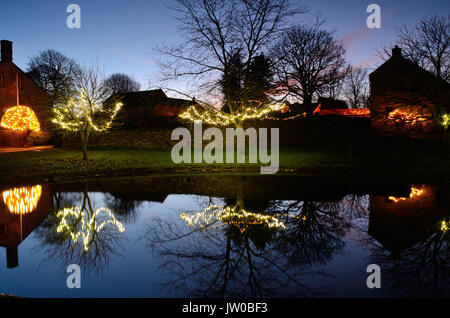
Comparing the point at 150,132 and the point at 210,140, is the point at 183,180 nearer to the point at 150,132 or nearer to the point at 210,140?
the point at 210,140

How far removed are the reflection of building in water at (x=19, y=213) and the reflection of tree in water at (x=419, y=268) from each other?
4.88 metres

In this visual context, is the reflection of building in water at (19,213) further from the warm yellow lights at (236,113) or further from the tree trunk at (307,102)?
the tree trunk at (307,102)

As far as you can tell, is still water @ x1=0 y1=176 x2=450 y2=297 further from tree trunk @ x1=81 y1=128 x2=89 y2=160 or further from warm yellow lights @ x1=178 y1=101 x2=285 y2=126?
warm yellow lights @ x1=178 y1=101 x2=285 y2=126

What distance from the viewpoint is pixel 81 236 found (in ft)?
15.9

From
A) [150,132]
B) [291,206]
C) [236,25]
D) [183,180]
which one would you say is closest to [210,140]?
[150,132]

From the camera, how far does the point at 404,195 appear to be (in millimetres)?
7445

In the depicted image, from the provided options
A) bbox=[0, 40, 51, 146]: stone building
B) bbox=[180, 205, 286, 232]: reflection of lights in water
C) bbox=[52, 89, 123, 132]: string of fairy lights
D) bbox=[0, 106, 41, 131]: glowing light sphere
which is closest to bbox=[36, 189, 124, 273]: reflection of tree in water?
bbox=[180, 205, 286, 232]: reflection of lights in water

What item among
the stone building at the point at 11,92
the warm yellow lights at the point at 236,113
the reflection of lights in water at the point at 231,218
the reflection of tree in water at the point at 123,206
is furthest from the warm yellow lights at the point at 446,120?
the stone building at the point at 11,92

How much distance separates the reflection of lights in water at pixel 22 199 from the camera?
20.8 feet

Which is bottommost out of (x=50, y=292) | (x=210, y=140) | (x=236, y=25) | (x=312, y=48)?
(x=50, y=292)

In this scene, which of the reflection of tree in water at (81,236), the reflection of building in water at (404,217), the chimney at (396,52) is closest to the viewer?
the reflection of tree in water at (81,236)

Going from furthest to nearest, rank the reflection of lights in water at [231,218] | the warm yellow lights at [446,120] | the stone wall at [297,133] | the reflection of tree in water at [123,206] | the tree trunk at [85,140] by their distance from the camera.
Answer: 1. the stone wall at [297,133]
2. the tree trunk at [85,140]
3. the warm yellow lights at [446,120]
4. the reflection of tree in water at [123,206]
5. the reflection of lights in water at [231,218]

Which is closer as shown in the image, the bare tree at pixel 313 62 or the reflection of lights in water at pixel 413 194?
the reflection of lights in water at pixel 413 194

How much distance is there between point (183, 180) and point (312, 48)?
26.0m
